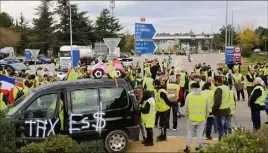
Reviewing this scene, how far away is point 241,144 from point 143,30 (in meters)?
6.87

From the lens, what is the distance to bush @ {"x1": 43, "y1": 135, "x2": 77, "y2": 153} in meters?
7.86

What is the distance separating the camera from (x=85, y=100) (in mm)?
8422

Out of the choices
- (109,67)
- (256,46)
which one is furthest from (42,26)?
(109,67)

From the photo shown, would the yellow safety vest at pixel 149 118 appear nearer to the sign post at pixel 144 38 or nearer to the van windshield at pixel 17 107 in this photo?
the van windshield at pixel 17 107

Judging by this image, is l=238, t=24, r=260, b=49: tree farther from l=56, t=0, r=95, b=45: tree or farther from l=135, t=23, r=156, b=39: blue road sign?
l=135, t=23, r=156, b=39: blue road sign

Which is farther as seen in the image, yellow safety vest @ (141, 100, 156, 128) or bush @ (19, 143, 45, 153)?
yellow safety vest @ (141, 100, 156, 128)

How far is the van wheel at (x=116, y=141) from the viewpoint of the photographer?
27.9 feet

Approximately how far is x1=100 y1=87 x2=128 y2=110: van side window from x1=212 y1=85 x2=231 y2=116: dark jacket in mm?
2397

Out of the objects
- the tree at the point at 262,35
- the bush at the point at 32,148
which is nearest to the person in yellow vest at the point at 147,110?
the bush at the point at 32,148

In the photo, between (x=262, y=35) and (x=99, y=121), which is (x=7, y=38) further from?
(x=99, y=121)

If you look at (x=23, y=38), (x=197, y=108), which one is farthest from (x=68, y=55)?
(x=197, y=108)

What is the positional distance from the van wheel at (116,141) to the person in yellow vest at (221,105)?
2520 millimetres

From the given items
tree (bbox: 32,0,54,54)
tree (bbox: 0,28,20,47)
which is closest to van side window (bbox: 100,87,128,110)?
tree (bbox: 32,0,54,54)

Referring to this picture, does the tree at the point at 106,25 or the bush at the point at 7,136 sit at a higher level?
the tree at the point at 106,25
